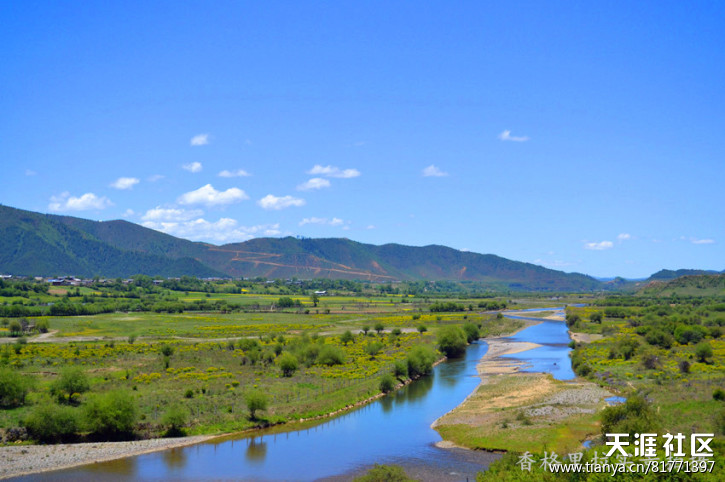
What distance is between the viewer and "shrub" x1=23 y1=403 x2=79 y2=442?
37.8 meters

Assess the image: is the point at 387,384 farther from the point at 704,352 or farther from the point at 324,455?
the point at 704,352

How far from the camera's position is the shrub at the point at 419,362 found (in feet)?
206

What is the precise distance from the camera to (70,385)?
45688 mm

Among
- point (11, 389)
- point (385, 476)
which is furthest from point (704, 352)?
point (11, 389)

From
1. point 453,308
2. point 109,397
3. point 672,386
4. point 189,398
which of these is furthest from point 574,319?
point 109,397

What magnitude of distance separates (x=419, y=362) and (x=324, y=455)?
28116 millimetres

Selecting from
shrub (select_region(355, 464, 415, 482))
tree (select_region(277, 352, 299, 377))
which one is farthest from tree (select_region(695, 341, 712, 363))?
shrub (select_region(355, 464, 415, 482))

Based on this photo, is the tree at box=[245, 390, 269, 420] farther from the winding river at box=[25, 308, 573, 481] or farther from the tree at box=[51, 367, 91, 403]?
the tree at box=[51, 367, 91, 403]

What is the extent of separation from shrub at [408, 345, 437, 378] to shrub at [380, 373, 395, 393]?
6702 millimetres

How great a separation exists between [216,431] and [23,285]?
541 ft

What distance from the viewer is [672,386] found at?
48188 millimetres

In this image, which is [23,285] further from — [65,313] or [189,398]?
[189,398]

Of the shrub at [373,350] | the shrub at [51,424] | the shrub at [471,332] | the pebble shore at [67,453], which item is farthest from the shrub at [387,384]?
the shrub at [471,332]

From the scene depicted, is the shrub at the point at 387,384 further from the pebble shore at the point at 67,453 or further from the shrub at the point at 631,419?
the shrub at the point at 631,419
